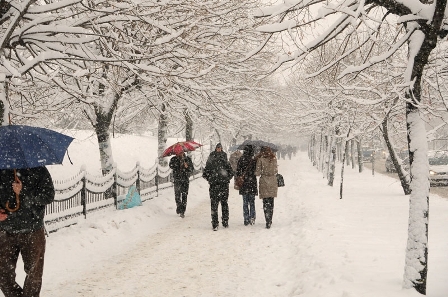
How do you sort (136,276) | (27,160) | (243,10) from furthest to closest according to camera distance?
(243,10)
(136,276)
(27,160)

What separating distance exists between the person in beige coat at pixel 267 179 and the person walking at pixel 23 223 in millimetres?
6244

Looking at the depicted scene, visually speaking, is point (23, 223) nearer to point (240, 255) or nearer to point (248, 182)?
point (240, 255)

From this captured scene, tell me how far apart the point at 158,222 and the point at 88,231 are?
8.87ft

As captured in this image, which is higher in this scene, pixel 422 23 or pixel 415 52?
pixel 422 23

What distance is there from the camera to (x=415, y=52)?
4355 mm

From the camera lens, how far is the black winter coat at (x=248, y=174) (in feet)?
32.7

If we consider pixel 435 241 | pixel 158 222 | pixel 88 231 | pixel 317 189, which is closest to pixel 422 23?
pixel 435 241

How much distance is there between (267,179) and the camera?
9.84m

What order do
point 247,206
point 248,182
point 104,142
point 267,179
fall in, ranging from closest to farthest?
point 267,179 → point 248,182 → point 247,206 → point 104,142

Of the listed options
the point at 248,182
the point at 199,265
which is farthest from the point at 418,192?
the point at 248,182

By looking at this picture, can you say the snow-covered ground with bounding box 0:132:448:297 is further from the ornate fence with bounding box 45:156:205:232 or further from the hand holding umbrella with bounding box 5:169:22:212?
the hand holding umbrella with bounding box 5:169:22:212

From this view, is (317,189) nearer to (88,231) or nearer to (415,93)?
(88,231)

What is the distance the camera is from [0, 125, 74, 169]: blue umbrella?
3930 mm

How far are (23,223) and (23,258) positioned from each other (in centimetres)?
45
